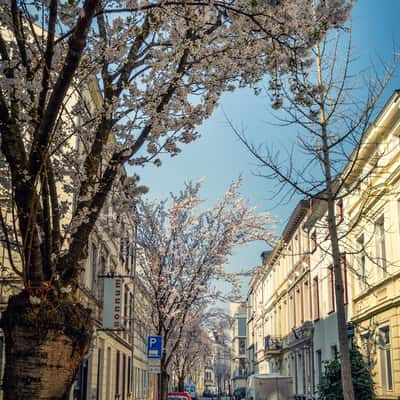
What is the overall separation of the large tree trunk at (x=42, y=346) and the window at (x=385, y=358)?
1412 cm

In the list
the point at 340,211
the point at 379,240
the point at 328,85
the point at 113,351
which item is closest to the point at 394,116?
the point at 379,240

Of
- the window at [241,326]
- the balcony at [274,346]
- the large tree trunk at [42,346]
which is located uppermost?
the window at [241,326]

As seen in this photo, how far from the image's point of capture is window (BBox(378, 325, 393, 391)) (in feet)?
59.0

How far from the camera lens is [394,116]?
16875 mm

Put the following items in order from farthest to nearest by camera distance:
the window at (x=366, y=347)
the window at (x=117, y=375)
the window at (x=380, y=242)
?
the window at (x=117, y=375), the window at (x=366, y=347), the window at (x=380, y=242)

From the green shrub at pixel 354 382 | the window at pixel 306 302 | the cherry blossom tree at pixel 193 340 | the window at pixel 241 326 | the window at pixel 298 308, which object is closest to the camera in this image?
the green shrub at pixel 354 382

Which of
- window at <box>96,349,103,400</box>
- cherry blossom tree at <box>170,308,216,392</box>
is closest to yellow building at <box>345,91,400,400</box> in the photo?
window at <box>96,349,103,400</box>

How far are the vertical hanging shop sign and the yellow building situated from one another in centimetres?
838

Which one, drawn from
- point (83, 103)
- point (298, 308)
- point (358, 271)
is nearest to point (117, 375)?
point (298, 308)

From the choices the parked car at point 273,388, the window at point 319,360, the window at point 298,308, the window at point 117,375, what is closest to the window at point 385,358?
the window at point 319,360

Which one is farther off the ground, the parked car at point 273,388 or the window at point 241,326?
the window at point 241,326

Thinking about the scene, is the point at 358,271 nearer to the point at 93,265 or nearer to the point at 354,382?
the point at 354,382

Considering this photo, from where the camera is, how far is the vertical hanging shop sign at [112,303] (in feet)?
69.4

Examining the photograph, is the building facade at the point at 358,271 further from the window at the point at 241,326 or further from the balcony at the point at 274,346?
the window at the point at 241,326
